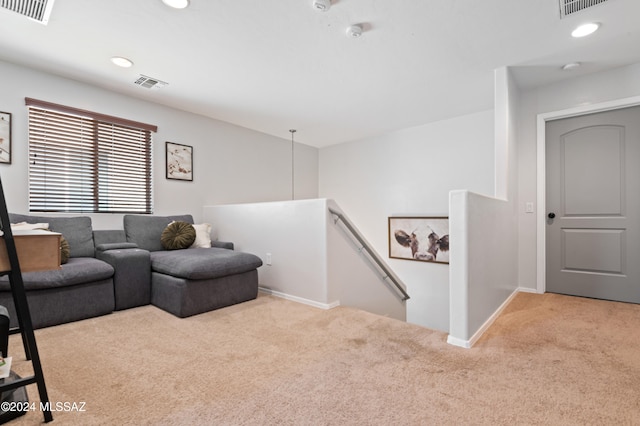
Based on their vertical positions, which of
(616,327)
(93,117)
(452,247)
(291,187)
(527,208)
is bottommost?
(616,327)

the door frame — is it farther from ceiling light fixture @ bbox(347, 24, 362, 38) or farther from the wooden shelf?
the wooden shelf

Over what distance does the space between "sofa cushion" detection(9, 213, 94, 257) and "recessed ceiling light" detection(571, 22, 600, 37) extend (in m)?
4.77

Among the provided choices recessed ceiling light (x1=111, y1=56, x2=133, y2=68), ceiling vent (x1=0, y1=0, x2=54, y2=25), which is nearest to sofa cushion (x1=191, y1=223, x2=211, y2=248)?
recessed ceiling light (x1=111, y1=56, x2=133, y2=68)

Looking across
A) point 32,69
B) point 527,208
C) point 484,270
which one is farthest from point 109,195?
point 527,208

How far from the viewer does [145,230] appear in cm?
357

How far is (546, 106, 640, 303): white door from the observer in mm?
3037

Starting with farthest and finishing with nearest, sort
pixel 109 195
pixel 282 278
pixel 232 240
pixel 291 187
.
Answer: pixel 291 187
pixel 232 240
pixel 109 195
pixel 282 278

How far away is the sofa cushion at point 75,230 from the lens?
296 centimetres

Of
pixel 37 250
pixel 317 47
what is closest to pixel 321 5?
pixel 317 47

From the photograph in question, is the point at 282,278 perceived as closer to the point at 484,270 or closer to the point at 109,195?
the point at 484,270

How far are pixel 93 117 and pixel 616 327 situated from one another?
535 centimetres

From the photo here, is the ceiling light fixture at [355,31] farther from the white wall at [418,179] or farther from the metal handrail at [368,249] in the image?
the white wall at [418,179]

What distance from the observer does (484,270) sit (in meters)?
2.43

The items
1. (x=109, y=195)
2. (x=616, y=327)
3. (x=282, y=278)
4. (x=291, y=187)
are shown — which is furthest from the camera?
(x=291, y=187)
